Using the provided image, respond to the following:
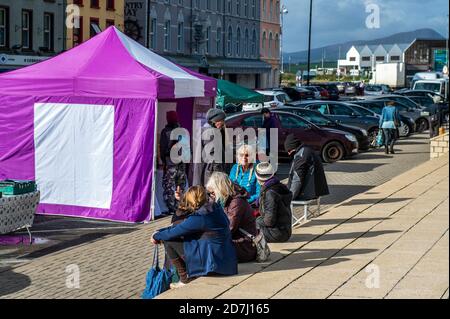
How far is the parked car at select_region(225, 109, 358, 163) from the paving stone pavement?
9.22 meters

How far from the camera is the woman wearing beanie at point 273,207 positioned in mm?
10367

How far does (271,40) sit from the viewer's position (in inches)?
3209

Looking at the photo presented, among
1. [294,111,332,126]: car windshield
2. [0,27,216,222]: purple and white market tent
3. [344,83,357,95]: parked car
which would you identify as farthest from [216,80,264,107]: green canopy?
[344,83,357,95]: parked car

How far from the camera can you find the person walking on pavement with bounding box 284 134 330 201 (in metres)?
12.7

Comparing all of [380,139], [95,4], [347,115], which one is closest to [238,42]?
[95,4]

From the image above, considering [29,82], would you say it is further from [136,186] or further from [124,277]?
[124,277]

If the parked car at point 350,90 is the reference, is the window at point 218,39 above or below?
above

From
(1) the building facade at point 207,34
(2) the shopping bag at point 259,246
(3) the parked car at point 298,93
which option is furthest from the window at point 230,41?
(2) the shopping bag at point 259,246

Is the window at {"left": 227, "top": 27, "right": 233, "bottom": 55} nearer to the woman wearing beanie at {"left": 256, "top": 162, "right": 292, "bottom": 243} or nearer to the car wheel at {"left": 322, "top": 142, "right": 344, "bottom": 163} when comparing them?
the car wheel at {"left": 322, "top": 142, "right": 344, "bottom": 163}

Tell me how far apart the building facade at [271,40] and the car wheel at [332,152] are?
54.5 meters

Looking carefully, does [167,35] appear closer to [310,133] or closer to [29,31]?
[29,31]

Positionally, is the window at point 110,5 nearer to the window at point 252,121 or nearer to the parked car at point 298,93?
the parked car at point 298,93

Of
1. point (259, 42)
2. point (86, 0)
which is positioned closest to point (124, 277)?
point (86, 0)

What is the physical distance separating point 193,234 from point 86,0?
41.2 metres
